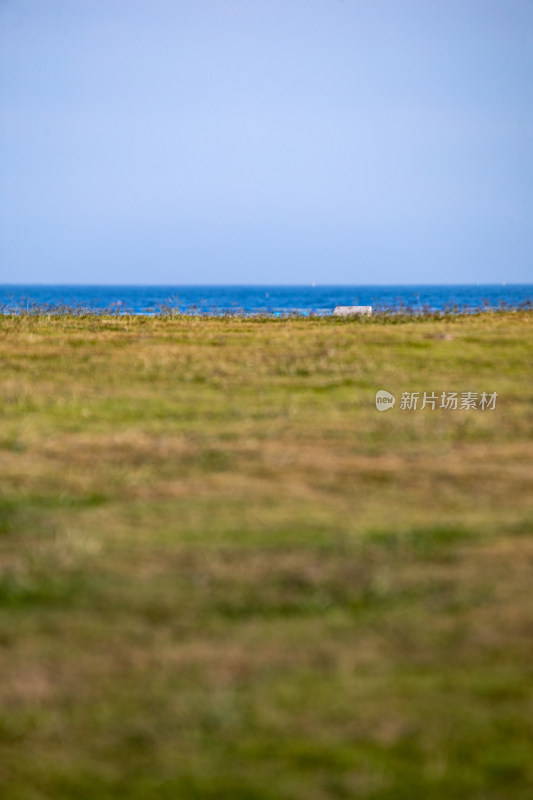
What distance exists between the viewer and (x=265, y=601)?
21.8ft

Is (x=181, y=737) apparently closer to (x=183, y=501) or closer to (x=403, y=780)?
(x=403, y=780)

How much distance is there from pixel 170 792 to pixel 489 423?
9124mm

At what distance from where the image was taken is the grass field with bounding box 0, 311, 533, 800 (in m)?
4.72

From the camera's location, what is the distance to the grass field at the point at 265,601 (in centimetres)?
472

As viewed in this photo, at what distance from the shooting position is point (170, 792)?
14.6 ft

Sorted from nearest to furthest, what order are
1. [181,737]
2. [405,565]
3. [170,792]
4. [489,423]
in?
[170,792] → [181,737] → [405,565] → [489,423]

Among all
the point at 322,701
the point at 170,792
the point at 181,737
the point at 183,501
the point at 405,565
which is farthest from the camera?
the point at 183,501

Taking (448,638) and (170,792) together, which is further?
(448,638)

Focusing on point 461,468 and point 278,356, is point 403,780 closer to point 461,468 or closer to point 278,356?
point 461,468

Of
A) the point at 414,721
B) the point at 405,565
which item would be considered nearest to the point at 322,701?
the point at 414,721

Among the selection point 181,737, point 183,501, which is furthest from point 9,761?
point 183,501

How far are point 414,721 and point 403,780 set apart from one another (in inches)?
21.3

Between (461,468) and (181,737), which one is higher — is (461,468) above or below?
above

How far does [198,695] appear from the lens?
5.27 metres
